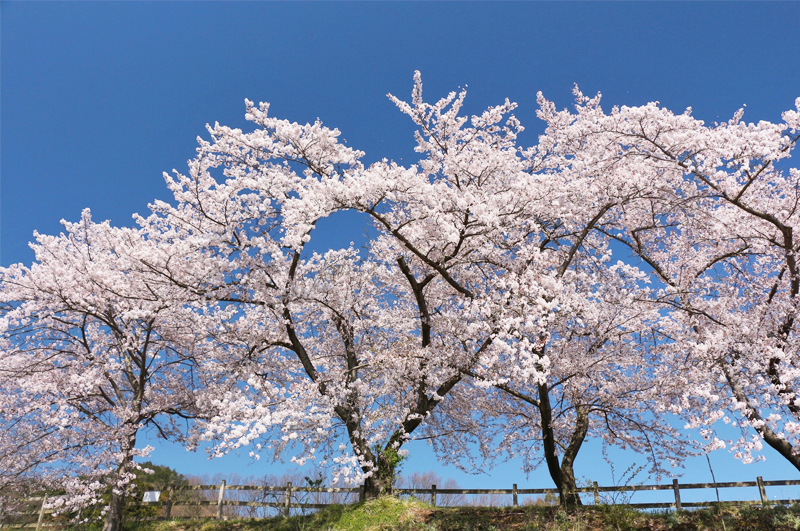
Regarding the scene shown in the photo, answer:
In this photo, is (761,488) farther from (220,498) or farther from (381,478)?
(220,498)

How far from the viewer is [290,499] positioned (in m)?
13.8

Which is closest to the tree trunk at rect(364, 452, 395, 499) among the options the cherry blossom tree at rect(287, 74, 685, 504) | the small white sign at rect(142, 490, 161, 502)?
the cherry blossom tree at rect(287, 74, 685, 504)

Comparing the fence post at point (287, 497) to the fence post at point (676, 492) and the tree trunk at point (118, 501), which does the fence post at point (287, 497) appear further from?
the fence post at point (676, 492)

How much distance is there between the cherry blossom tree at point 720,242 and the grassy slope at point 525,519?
1.28 metres

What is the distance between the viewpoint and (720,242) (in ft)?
37.1

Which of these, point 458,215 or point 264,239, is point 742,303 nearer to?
point 458,215

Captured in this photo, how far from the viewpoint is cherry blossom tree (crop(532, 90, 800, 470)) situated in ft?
26.2

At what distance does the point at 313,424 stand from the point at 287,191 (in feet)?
15.4

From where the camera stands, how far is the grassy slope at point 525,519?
26.4 feet

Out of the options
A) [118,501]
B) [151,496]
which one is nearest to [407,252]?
[118,501]

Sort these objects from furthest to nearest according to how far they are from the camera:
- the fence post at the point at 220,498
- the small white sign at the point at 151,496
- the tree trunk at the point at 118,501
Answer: the small white sign at the point at 151,496 < the fence post at the point at 220,498 < the tree trunk at the point at 118,501

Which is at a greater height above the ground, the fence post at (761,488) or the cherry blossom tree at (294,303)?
→ the cherry blossom tree at (294,303)

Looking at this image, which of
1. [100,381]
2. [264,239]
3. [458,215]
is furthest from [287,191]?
[100,381]

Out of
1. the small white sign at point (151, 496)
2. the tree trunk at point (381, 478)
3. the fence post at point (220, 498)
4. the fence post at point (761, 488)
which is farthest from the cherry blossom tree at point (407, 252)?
the small white sign at point (151, 496)
